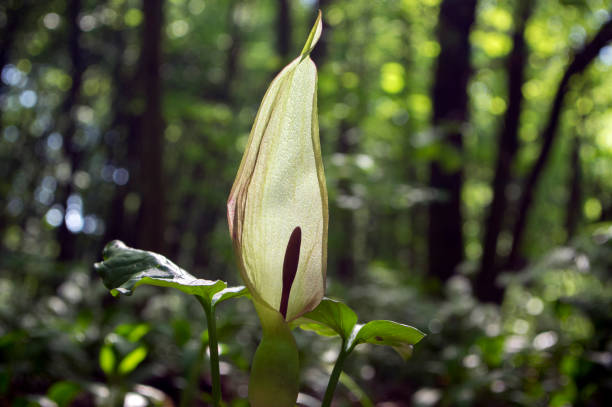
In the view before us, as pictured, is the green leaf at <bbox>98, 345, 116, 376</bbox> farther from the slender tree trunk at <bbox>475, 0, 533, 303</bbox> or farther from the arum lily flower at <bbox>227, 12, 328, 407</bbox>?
the slender tree trunk at <bbox>475, 0, 533, 303</bbox>

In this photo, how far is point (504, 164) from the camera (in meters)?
2.51

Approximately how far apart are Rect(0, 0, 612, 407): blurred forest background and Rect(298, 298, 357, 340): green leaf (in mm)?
588

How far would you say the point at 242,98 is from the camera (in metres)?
8.63

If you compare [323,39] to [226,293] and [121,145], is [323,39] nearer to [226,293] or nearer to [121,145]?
[121,145]

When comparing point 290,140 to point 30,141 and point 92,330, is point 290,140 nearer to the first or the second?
point 92,330

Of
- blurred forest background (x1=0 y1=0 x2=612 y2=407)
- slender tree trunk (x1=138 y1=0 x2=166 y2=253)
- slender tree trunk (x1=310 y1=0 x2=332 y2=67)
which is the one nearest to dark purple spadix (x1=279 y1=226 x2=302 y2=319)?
blurred forest background (x1=0 y1=0 x2=612 y2=407)

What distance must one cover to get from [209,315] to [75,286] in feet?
8.63

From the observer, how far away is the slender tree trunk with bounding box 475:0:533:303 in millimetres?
2506

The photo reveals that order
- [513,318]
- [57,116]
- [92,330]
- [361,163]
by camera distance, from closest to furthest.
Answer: [92,330]
[361,163]
[513,318]
[57,116]

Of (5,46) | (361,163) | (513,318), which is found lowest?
(513,318)

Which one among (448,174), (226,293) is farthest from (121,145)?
(226,293)

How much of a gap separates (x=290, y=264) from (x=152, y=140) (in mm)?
2325

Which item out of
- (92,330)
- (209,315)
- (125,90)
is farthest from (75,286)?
(125,90)

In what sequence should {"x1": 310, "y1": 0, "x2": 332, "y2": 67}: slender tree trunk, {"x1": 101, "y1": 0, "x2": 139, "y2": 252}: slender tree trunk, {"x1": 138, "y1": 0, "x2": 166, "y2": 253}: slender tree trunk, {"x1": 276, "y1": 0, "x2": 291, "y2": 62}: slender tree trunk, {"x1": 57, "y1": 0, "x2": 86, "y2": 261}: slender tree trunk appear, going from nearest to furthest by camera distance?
{"x1": 138, "y1": 0, "x2": 166, "y2": 253}: slender tree trunk → {"x1": 310, "y1": 0, "x2": 332, "y2": 67}: slender tree trunk → {"x1": 276, "y1": 0, "x2": 291, "y2": 62}: slender tree trunk → {"x1": 57, "y1": 0, "x2": 86, "y2": 261}: slender tree trunk → {"x1": 101, "y1": 0, "x2": 139, "y2": 252}: slender tree trunk
